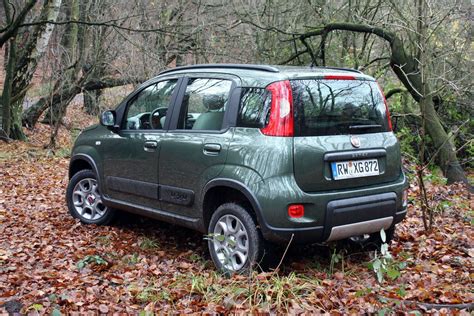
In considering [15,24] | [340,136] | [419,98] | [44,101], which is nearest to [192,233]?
[340,136]

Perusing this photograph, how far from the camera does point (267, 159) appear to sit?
170 inches

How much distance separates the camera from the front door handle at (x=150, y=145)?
5.48 metres

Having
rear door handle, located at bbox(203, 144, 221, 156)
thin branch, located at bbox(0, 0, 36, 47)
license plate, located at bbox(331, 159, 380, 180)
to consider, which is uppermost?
thin branch, located at bbox(0, 0, 36, 47)

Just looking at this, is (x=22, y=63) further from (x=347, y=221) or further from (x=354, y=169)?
(x=347, y=221)

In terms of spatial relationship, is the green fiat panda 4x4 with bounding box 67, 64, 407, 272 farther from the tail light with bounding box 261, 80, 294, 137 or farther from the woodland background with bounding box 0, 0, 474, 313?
the woodland background with bounding box 0, 0, 474, 313

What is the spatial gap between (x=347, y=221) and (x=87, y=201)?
3722 millimetres

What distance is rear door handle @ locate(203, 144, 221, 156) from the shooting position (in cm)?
475

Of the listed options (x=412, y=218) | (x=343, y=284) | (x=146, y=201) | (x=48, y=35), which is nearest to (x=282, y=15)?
(x=48, y=35)

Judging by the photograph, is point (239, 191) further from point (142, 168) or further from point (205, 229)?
point (142, 168)

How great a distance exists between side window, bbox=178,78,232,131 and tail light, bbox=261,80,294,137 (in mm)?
609

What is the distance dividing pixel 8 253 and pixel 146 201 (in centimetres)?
158

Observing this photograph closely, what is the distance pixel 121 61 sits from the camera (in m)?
14.8

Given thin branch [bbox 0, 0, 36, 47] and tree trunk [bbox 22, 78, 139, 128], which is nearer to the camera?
thin branch [bbox 0, 0, 36, 47]

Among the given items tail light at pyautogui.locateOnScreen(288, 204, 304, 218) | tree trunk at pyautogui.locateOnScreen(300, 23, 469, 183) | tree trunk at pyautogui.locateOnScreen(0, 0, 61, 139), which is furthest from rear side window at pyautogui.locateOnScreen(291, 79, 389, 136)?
tree trunk at pyautogui.locateOnScreen(0, 0, 61, 139)
